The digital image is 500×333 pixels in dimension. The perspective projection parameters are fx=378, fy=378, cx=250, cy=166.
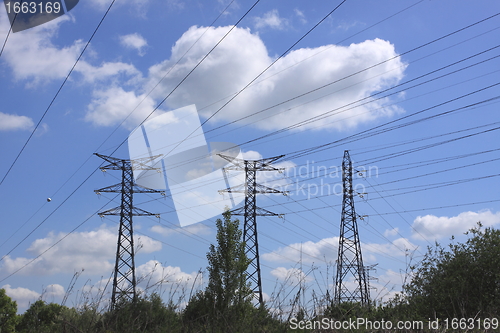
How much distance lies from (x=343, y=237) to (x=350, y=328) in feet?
75.8

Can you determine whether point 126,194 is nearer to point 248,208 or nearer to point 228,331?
point 248,208

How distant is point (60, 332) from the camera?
217 inches

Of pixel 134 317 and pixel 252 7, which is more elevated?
pixel 252 7

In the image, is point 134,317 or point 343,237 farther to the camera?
point 343,237

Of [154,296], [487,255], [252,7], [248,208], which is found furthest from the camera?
[248,208]

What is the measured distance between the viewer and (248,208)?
2788 centimetres

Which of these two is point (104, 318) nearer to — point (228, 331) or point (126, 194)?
point (228, 331)

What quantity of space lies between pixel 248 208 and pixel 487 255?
1528 cm

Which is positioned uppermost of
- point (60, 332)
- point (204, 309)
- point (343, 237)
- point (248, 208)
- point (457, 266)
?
point (248, 208)

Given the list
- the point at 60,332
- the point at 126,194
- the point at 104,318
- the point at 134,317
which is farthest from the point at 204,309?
the point at 126,194

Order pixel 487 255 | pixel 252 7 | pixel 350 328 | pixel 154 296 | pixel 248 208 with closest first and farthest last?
pixel 350 328 → pixel 154 296 → pixel 252 7 → pixel 487 255 → pixel 248 208

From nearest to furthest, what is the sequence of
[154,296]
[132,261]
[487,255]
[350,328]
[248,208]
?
[350,328] < [154,296] < [487,255] < [132,261] < [248,208]

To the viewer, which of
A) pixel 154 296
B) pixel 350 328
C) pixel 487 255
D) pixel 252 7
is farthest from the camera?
pixel 487 255

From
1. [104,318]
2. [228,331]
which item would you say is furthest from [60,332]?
[228,331]
